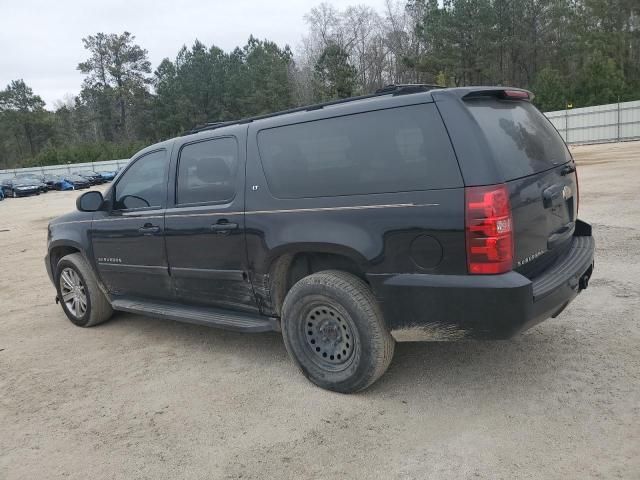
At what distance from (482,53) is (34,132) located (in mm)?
60397

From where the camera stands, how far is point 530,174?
11.4 ft

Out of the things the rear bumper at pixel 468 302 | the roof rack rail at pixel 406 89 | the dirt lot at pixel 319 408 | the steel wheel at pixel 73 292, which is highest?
the roof rack rail at pixel 406 89

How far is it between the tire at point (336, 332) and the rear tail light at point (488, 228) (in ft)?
2.51

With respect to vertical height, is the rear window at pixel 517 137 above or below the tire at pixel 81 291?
above

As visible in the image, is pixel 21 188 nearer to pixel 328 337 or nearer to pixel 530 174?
pixel 328 337

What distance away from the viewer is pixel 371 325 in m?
3.51

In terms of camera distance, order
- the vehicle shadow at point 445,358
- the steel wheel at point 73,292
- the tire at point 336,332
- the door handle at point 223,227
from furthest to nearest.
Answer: the steel wheel at point 73,292, the door handle at point 223,227, the vehicle shadow at point 445,358, the tire at point 336,332

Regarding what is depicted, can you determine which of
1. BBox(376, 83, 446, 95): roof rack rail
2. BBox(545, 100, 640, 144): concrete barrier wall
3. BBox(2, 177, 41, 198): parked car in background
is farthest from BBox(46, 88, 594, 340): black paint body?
BBox(545, 100, 640, 144): concrete barrier wall

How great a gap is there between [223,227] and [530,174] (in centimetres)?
217

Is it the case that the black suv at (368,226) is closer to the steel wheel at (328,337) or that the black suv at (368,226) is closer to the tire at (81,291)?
the steel wheel at (328,337)

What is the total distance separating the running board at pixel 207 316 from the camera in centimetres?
416

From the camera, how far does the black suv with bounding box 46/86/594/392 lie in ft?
10.4

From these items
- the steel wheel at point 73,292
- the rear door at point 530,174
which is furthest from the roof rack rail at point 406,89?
the steel wheel at point 73,292

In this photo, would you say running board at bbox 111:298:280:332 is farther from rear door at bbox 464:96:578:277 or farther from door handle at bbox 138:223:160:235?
rear door at bbox 464:96:578:277
